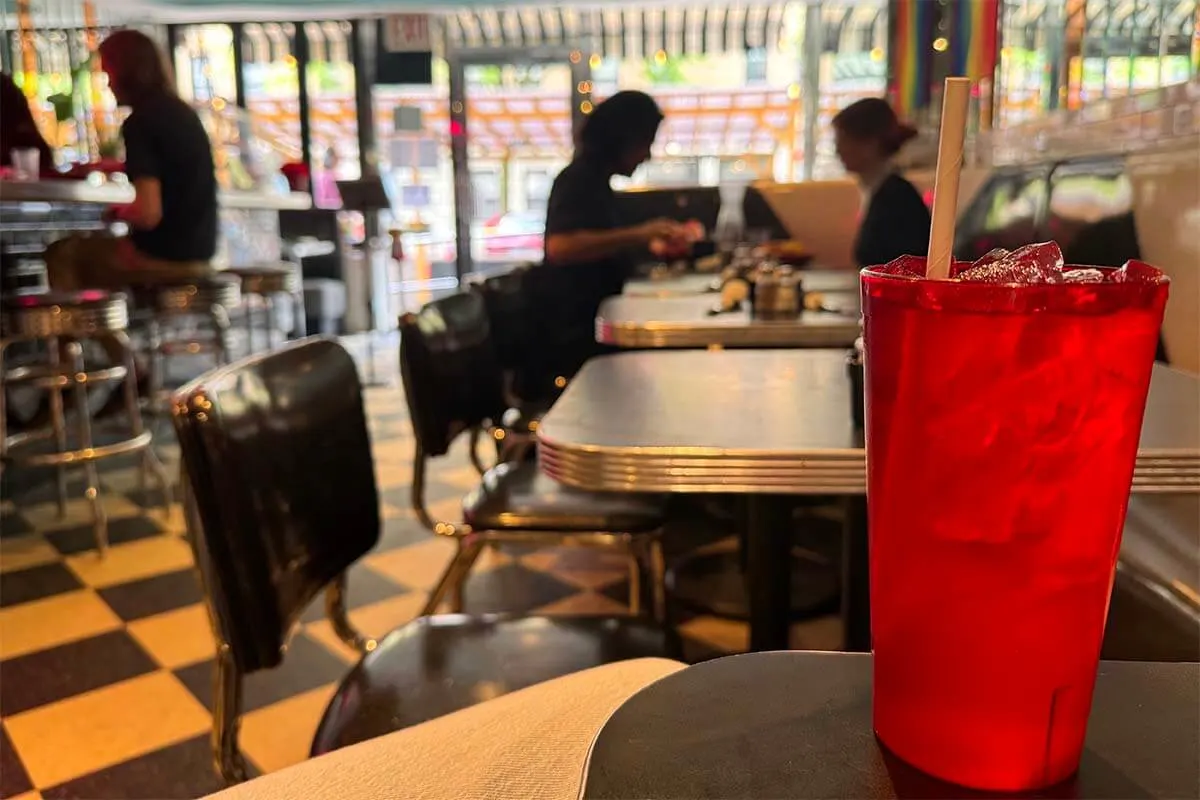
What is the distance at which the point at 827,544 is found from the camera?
3025 millimetres

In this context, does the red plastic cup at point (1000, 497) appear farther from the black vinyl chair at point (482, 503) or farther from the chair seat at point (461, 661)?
the black vinyl chair at point (482, 503)

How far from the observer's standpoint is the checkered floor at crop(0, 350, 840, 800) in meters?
1.91

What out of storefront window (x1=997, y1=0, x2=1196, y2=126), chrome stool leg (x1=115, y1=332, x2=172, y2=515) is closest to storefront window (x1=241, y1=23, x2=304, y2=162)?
chrome stool leg (x1=115, y1=332, x2=172, y2=515)

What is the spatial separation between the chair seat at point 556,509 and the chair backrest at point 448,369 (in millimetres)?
140

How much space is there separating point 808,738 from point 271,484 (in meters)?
0.79

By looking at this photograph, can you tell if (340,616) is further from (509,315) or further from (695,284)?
(695,284)

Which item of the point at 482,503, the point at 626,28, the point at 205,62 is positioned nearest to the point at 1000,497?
the point at 482,503

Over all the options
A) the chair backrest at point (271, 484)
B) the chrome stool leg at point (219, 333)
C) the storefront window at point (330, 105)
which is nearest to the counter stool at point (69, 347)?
the chrome stool leg at point (219, 333)

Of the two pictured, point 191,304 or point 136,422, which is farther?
point 191,304

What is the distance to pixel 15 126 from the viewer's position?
13.6ft

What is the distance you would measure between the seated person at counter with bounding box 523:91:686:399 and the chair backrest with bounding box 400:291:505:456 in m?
0.83

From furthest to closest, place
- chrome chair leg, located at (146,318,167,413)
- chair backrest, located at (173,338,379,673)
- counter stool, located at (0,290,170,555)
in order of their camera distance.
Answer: chrome chair leg, located at (146,318,167,413), counter stool, located at (0,290,170,555), chair backrest, located at (173,338,379,673)

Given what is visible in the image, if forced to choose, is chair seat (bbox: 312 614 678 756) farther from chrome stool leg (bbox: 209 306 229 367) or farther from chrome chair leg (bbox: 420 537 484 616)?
chrome stool leg (bbox: 209 306 229 367)

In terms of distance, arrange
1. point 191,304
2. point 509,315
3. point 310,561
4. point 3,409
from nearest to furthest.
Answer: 1. point 310,561
2. point 509,315
3. point 3,409
4. point 191,304
